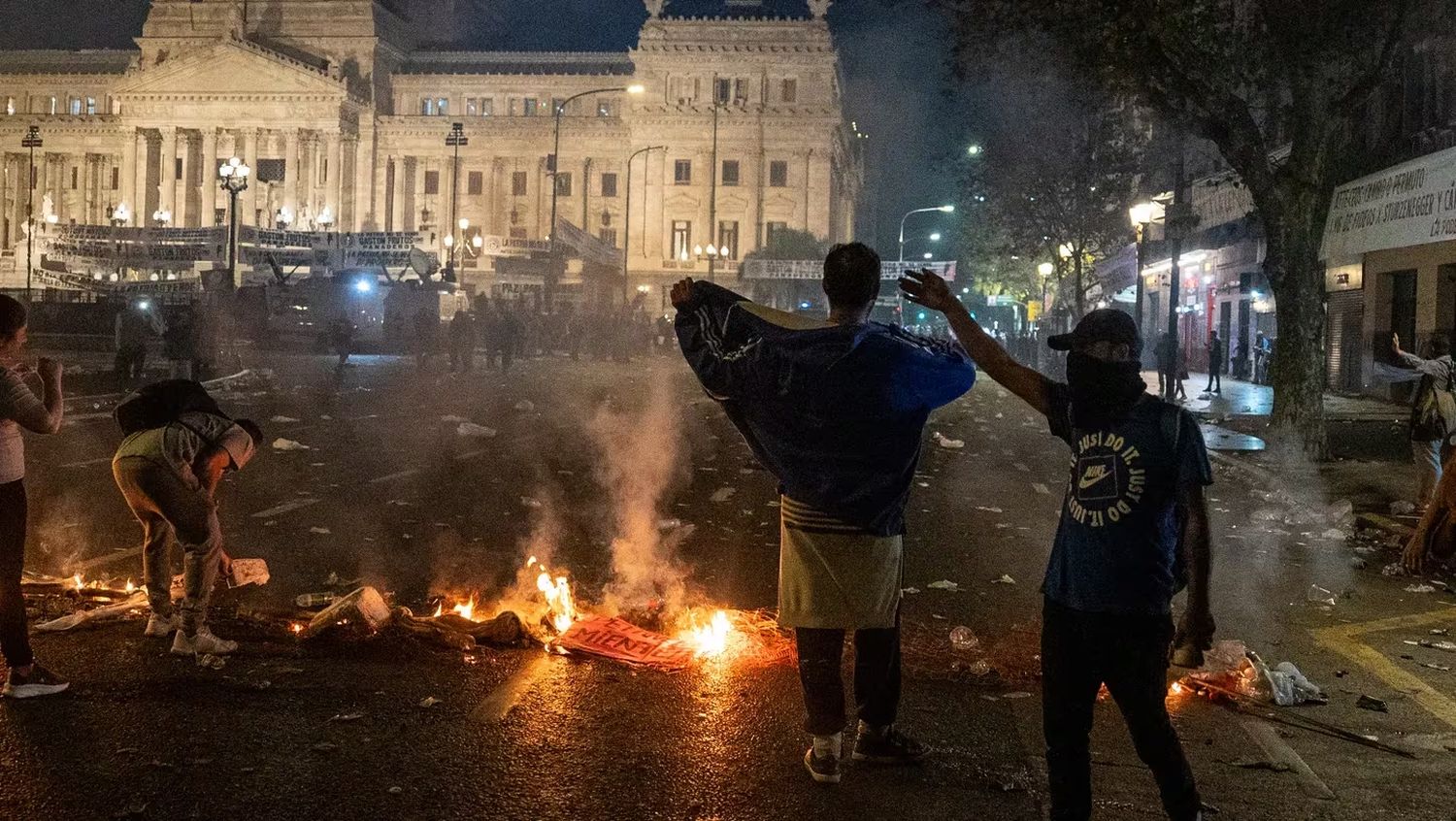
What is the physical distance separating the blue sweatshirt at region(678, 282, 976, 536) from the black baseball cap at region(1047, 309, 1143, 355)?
521 mm

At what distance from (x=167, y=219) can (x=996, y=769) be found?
90177mm

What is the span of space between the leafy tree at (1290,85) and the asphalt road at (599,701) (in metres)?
5.23

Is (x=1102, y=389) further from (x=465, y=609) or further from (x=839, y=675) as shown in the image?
(x=465, y=609)

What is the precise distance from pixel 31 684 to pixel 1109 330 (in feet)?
14.2

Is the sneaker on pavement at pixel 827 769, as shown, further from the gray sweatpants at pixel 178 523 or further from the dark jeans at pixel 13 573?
the dark jeans at pixel 13 573

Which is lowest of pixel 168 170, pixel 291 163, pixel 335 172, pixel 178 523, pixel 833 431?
pixel 178 523

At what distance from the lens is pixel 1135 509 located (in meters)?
3.20

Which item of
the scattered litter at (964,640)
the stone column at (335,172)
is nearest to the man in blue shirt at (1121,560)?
the scattered litter at (964,640)

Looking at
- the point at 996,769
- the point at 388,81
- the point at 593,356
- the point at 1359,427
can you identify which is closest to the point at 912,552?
the point at 996,769

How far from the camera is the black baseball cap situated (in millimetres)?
3221

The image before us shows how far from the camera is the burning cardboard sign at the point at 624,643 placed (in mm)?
5371

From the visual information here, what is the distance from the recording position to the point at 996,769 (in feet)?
13.7

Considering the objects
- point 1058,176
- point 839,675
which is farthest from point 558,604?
point 1058,176

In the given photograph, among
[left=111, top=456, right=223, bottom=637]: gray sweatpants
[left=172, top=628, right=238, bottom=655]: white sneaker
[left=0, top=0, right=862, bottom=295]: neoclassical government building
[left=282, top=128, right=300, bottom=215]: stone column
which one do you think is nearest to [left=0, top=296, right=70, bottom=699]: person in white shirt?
[left=111, top=456, right=223, bottom=637]: gray sweatpants
